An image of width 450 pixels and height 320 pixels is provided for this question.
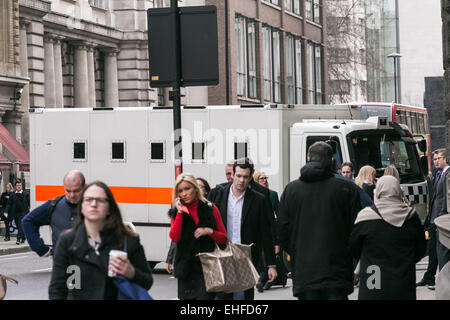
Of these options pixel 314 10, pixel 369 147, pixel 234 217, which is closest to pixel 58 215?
pixel 234 217

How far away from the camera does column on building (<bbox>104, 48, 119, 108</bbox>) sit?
44.2 m

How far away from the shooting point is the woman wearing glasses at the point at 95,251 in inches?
254

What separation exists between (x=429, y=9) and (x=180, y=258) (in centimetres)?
9772

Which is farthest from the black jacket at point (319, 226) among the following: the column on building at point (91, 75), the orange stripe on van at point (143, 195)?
the column on building at point (91, 75)

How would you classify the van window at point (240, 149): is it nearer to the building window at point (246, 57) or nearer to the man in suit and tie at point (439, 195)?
the man in suit and tie at point (439, 195)

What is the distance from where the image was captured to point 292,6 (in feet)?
191

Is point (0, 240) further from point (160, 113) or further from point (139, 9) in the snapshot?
point (139, 9)

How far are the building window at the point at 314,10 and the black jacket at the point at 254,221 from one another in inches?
1973

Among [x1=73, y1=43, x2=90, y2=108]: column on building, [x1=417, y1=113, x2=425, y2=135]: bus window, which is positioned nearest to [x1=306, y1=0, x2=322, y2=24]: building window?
[x1=73, y1=43, x2=90, y2=108]: column on building

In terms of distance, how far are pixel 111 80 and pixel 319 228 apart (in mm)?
36296

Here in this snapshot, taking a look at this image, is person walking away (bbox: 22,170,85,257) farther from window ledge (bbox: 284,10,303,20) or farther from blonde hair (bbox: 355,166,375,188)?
window ledge (bbox: 284,10,303,20)

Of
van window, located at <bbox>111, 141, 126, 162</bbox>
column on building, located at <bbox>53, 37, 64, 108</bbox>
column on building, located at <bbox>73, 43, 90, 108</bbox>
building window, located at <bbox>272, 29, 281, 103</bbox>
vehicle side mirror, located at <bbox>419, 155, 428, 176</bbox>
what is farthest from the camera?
building window, located at <bbox>272, 29, 281, 103</bbox>

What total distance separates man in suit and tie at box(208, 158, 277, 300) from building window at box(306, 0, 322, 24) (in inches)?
1973
